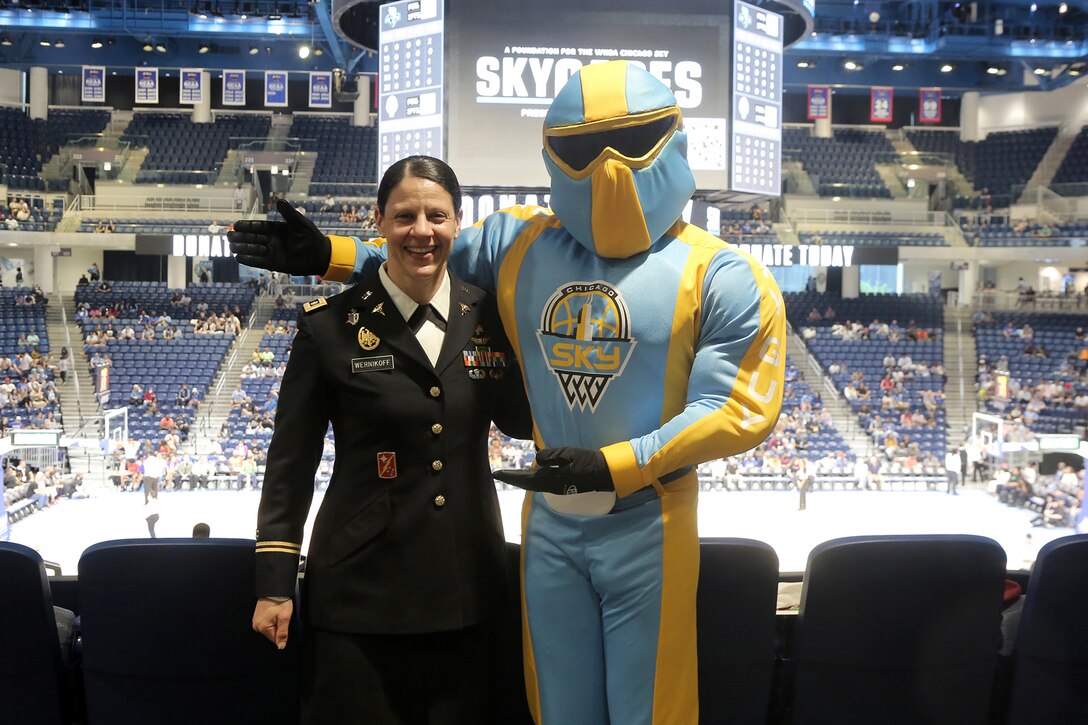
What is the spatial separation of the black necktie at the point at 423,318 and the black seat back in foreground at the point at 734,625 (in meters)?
0.78

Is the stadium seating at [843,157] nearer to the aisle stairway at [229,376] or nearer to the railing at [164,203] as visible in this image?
the aisle stairway at [229,376]

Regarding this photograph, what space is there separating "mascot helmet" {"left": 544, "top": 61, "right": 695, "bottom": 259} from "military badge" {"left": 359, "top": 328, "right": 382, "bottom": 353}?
19.7 inches

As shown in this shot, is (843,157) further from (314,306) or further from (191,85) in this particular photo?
(314,306)

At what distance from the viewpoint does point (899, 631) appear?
2.30m

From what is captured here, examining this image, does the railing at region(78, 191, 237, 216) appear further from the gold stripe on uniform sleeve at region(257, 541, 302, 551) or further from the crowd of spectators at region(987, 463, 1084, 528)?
the gold stripe on uniform sleeve at region(257, 541, 302, 551)

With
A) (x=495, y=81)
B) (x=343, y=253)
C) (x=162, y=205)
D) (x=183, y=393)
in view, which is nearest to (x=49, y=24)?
(x=162, y=205)

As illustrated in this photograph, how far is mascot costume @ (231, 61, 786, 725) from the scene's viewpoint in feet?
6.73

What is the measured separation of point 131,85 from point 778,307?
25914 millimetres

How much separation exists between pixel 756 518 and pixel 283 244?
11425mm

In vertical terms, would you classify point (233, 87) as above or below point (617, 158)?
above

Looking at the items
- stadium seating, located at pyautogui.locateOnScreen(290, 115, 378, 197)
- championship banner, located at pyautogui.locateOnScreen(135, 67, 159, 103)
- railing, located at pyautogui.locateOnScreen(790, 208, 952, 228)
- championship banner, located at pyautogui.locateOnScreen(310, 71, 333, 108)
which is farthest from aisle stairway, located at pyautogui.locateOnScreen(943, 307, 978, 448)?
championship banner, located at pyautogui.locateOnScreen(135, 67, 159, 103)

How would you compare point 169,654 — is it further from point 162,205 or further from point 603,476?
point 162,205

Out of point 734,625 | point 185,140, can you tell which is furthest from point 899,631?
point 185,140

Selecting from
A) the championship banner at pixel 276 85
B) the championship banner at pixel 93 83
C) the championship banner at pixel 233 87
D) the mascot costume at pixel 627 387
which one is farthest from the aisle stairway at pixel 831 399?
the mascot costume at pixel 627 387
